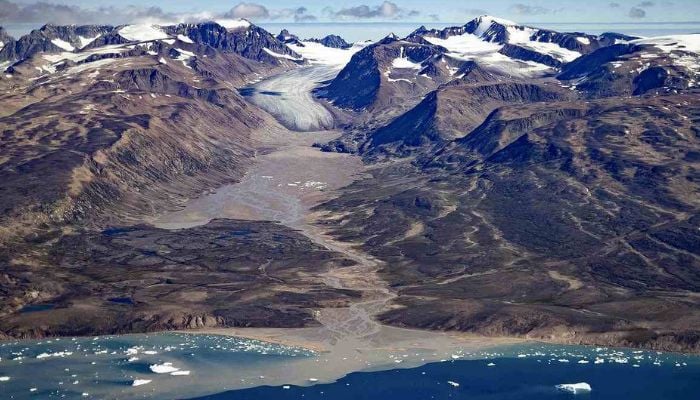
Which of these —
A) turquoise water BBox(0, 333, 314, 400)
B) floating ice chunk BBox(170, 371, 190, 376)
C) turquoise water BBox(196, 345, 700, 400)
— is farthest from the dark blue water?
floating ice chunk BBox(170, 371, 190, 376)

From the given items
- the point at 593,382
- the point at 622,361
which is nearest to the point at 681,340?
the point at 622,361

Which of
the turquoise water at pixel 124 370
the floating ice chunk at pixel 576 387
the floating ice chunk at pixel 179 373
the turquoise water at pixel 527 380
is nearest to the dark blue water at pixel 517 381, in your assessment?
the turquoise water at pixel 527 380

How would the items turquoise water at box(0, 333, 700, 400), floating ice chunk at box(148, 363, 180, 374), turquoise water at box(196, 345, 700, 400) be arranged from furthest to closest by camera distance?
1. floating ice chunk at box(148, 363, 180, 374)
2. turquoise water at box(0, 333, 700, 400)
3. turquoise water at box(196, 345, 700, 400)

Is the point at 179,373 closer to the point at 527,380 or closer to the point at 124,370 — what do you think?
the point at 124,370

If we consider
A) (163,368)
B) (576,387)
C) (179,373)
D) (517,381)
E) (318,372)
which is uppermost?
(576,387)

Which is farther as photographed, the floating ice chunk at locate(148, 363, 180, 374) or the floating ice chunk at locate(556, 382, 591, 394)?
the floating ice chunk at locate(148, 363, 180, 374)

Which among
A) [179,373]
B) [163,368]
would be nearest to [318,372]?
[179,373]

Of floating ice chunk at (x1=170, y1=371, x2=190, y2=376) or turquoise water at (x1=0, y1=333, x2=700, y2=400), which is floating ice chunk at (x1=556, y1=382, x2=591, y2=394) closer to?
turquoise water at (x1=0, y1=333, x2=700, y2=400)
